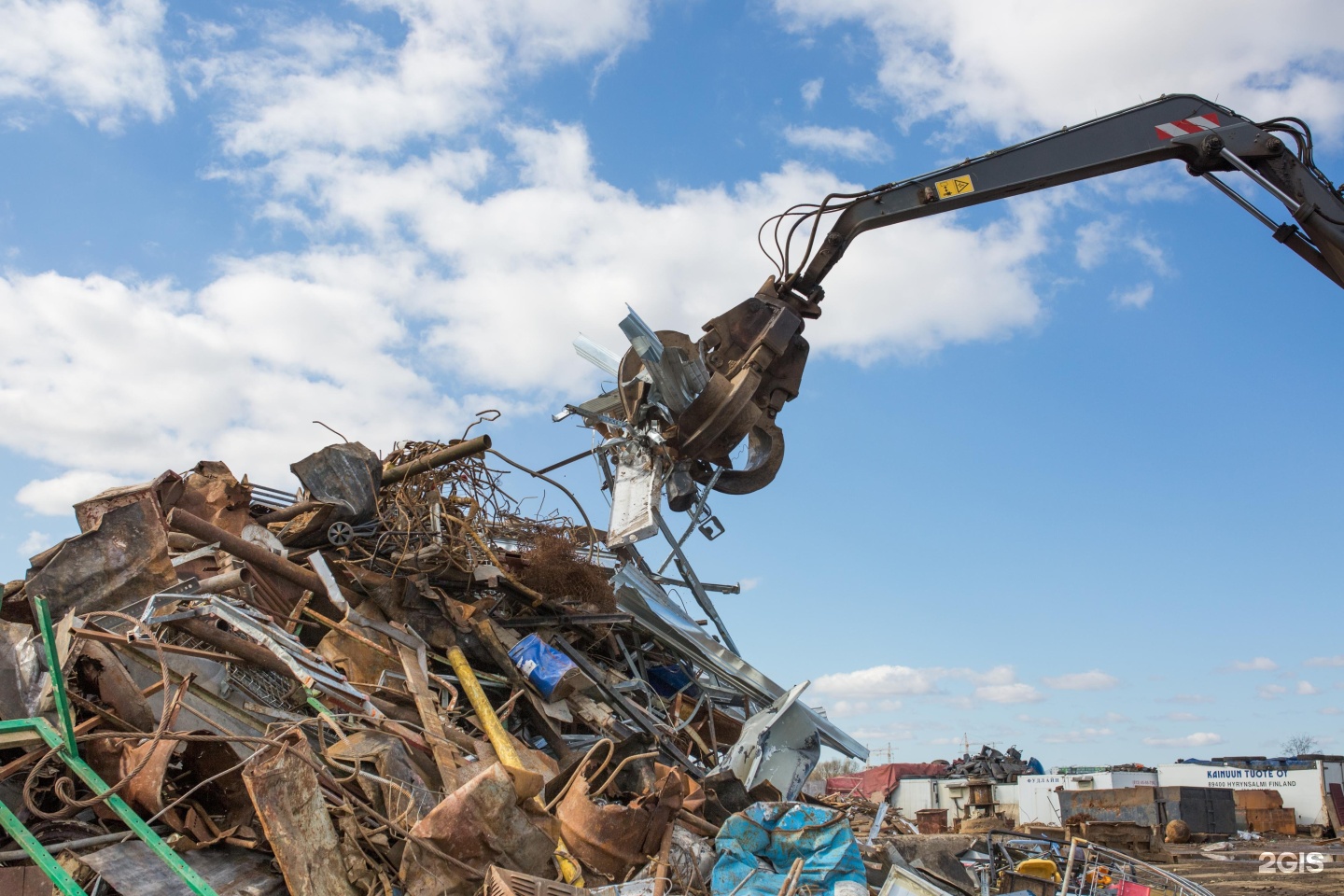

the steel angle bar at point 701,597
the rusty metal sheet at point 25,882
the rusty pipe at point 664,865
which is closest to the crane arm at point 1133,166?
the steel angle bar at point 701,597

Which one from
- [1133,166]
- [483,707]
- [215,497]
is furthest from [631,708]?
[1133,166]

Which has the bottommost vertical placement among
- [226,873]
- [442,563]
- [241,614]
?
[226,873]

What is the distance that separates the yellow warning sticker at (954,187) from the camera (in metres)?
8.73

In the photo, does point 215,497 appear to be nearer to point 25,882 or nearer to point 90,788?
point 90,788

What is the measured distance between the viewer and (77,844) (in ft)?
14.6

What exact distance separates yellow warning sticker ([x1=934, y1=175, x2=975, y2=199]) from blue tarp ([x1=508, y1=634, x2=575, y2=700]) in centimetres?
509

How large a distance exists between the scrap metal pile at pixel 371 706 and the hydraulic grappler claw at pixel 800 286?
71cm

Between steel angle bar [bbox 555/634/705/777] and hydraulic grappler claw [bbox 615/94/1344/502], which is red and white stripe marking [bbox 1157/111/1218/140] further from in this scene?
steel angle bar [bbox 555/634/705/777]

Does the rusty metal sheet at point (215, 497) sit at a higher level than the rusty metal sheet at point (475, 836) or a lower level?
higher

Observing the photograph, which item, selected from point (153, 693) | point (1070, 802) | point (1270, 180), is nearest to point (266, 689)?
point (153, 693)

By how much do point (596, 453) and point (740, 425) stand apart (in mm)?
1408

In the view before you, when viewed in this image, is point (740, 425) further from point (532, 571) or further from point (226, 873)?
point (226, 873)

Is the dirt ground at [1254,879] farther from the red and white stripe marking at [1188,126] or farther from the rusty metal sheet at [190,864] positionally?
the rusty metal sheet at [190,864]

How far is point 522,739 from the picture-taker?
7.57m
